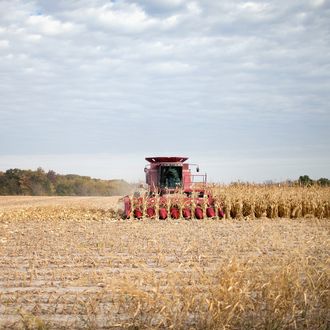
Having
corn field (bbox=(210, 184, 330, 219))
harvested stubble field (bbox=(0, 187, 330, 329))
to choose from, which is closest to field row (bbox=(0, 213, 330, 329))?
harvested stubble field (bbox=(0, 187, 330, 329))

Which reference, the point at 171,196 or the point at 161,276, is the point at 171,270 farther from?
the point at 171,196

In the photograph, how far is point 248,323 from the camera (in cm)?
561

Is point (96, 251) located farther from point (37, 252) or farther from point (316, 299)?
point (316, 299)

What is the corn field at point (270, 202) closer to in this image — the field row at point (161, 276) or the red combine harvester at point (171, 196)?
the red combine harvester at point (171, 196)

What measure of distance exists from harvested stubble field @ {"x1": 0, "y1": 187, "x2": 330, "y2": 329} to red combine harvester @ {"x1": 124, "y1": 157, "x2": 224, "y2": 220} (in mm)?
778

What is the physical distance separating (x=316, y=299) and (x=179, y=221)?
12.9 metres

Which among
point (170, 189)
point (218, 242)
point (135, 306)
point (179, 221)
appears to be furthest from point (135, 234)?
point (135, 306)

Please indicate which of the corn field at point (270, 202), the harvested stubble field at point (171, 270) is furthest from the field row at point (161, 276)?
the corn field at point (270, 202)

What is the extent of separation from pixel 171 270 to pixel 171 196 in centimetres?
1280

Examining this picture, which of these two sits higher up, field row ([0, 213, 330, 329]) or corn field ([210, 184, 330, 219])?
corn field ([210, 184, 330, 219])

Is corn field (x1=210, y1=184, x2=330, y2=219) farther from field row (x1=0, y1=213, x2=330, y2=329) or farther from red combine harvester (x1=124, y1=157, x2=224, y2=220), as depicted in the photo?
field row (x1=0, y1=213, x2=330, y2=329)

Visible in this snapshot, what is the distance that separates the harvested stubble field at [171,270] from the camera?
545cm

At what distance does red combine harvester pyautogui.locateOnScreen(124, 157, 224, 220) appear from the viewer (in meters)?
19.5

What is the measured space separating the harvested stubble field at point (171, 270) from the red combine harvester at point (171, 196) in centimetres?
78
